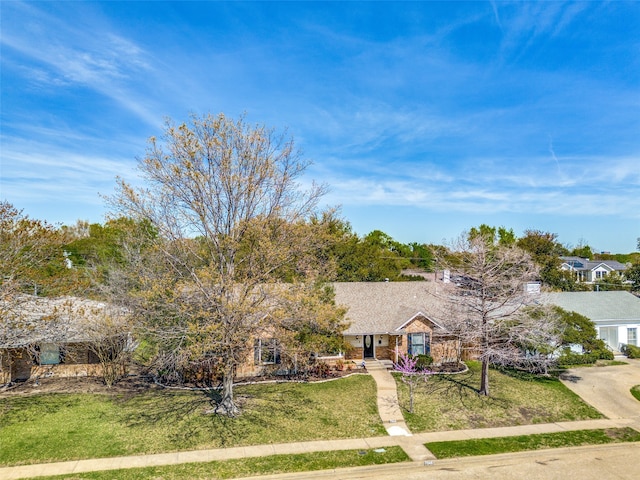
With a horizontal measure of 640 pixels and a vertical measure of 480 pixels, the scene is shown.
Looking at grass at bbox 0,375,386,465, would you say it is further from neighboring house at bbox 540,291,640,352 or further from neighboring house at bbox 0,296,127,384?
neighboring house at bbox 540,291,640,352

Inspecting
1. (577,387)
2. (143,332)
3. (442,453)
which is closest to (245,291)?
(143,332)

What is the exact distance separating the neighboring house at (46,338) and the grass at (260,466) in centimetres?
735

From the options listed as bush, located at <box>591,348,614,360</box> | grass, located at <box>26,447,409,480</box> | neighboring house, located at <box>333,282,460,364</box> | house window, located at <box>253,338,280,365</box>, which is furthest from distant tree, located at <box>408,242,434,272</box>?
grass, located at <box>26,447,409,480</box>

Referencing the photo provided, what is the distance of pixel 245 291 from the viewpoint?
667 inches

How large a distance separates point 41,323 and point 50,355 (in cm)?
542

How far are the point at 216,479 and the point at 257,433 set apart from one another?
3.33 metres

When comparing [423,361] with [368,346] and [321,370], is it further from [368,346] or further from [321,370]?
[321,370]

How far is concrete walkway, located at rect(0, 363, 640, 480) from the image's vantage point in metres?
13.7

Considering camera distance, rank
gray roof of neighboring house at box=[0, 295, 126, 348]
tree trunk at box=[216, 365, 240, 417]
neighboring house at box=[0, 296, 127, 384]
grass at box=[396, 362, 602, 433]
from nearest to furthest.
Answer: gray roof of neighboring house at box=[0, 295, 126, 348] < neighboring house at box=[0, 296, 127, 384] < tree trunk at box=[216, 365, 240, 417] < grass at box=[396, 362, 602, 433]

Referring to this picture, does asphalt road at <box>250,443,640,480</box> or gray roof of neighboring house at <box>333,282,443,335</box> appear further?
gray roof of neighboring house at <box>333,282,443,335</box>

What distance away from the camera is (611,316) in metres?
29.0

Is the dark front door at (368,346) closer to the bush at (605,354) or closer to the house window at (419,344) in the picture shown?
the house window at (419,344)

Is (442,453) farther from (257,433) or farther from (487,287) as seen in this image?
(487,287)

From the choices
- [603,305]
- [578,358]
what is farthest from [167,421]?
[603,305]
